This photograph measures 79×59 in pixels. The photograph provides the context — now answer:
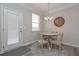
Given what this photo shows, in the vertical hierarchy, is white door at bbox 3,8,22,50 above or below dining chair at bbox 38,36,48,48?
above

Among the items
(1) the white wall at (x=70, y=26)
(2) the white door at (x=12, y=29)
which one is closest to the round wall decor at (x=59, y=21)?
(1) the white wall at (x=70, y=26)

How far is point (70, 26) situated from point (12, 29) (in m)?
1.27

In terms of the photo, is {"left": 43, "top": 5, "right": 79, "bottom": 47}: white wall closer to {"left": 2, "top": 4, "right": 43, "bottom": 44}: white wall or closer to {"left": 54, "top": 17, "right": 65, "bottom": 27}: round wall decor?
{"left": 54, "top": 17, "right": 65, "bottom": 27}: round wall decor

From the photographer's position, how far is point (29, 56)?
2.06m

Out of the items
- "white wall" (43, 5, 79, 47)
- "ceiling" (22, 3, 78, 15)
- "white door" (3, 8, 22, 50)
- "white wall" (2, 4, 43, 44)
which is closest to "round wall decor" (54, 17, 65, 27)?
"white wall" (43, 5, 79, 47)

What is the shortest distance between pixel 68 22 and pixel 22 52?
1.22 m

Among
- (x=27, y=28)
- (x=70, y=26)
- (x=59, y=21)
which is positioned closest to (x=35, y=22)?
(x=27, y=28)

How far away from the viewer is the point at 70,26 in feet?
6.87

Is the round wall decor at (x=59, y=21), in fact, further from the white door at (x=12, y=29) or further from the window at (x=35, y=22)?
the white door at (x=12, y=29)

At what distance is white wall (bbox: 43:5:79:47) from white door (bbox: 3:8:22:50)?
59cm

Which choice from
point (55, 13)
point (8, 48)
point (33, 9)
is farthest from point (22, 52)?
point (55, 13)

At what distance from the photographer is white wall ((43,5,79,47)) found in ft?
6.72

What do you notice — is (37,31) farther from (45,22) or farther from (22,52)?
(22,52)

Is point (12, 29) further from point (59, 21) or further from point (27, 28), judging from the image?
point (59, 21)
